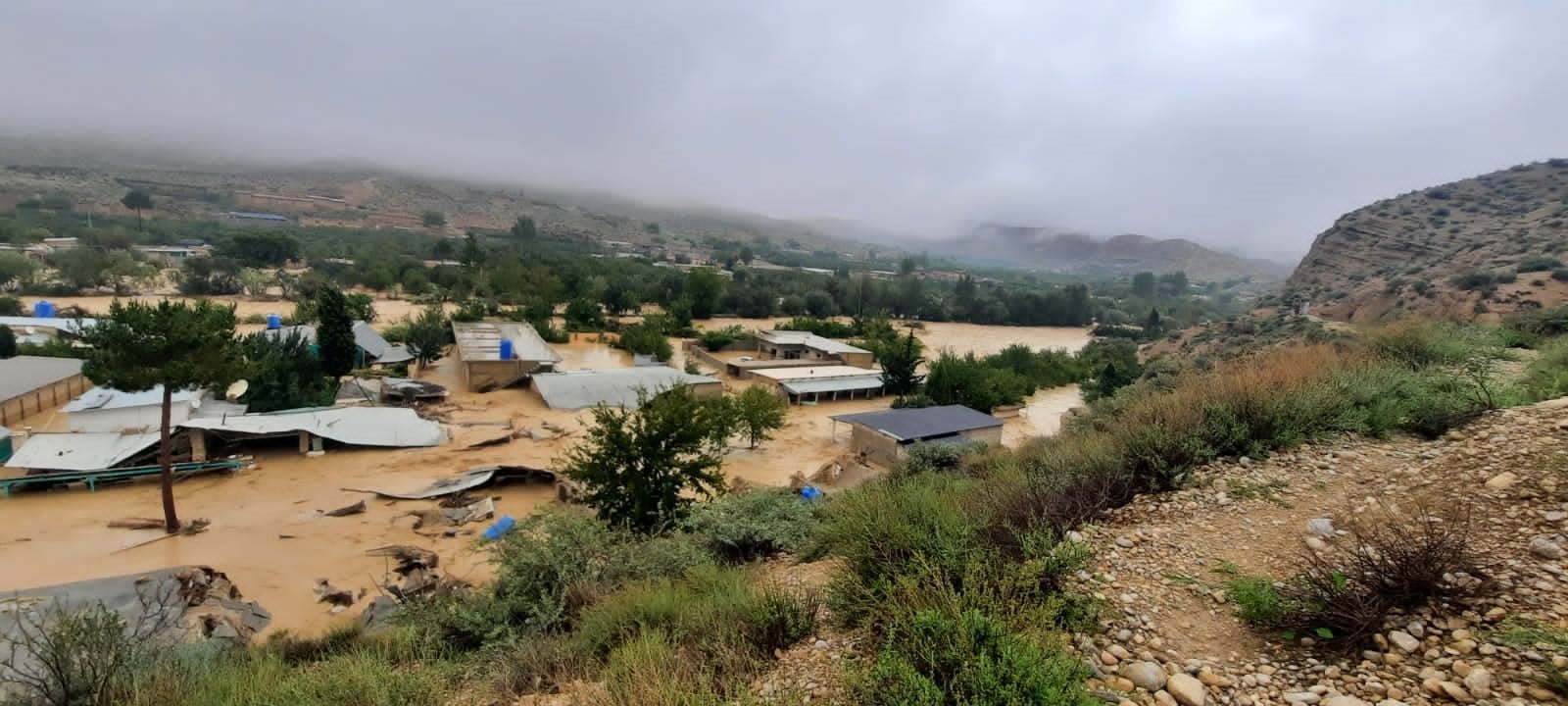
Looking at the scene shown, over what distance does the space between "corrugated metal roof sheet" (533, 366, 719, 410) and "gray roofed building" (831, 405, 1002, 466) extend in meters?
9.11

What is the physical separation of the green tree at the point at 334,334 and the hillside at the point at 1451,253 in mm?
47537

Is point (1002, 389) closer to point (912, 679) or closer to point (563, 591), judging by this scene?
point (563, 591)

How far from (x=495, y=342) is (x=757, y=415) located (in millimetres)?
20664

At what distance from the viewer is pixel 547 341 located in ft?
156

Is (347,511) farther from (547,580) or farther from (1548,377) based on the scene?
(1548,377)

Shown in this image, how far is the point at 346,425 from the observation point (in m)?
20.0

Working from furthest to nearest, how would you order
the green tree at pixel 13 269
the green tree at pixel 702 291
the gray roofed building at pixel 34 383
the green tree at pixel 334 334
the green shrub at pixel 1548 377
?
the green tree at pixel 702 291 → the green tree at pixel 13 269 → the green tree at pixel 334 334 → the gray roofed building at pixel 34 383 → the green shrub at pixel 1548 377

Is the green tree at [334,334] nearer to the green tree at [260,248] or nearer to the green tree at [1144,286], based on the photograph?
the green tree at [260,248]

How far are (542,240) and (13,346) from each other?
390 feet

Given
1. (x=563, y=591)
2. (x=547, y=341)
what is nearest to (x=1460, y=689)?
(x=563, y=591)

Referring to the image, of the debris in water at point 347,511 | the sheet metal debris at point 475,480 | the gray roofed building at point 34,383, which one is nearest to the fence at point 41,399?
the gray roofed building at point 34,383

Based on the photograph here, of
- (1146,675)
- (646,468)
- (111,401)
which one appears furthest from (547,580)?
(111,401)

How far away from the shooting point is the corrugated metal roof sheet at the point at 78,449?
609 inches

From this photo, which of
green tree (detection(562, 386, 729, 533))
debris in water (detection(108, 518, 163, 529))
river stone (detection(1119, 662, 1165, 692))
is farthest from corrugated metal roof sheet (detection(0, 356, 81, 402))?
river stone (detection(1119, 662, 1165, 692))
